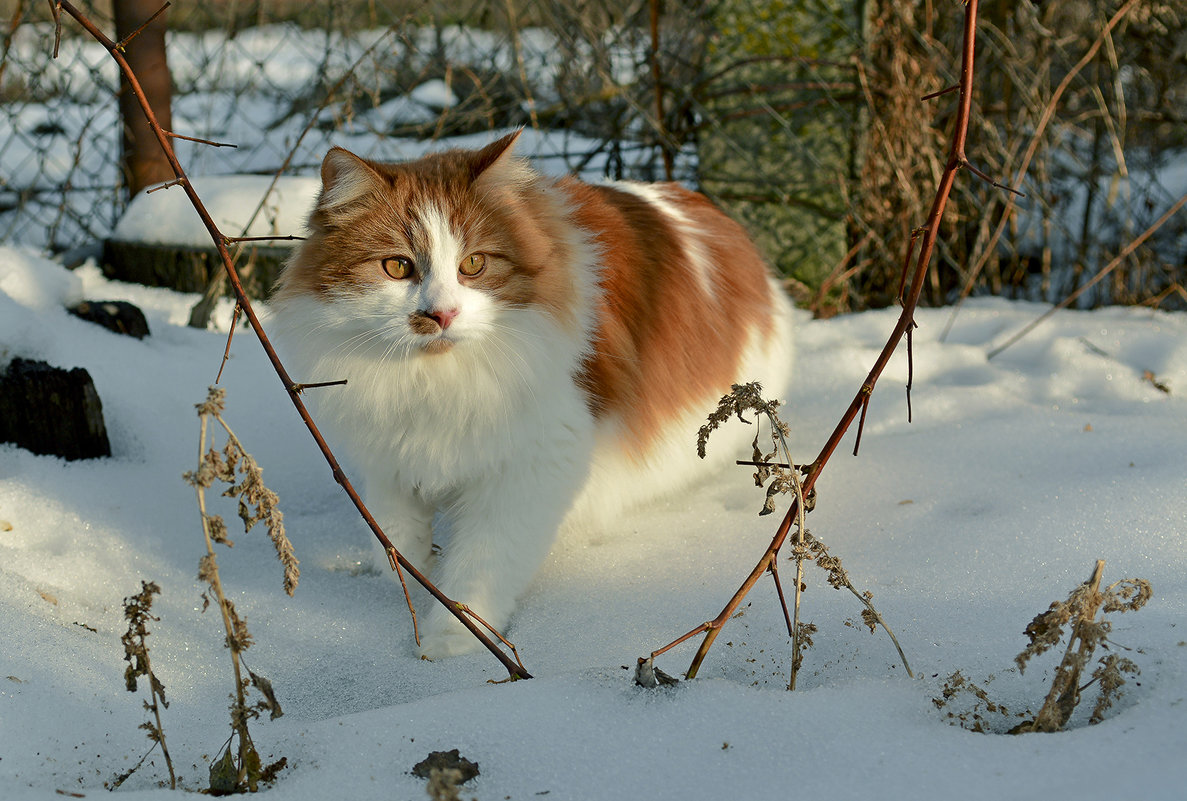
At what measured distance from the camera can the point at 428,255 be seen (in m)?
1.87

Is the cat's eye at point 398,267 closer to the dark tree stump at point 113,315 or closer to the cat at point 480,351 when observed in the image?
the cat at point 480,351

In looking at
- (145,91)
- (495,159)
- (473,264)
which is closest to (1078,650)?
(473,264)

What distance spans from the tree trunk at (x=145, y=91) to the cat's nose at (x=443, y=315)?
2.43 m

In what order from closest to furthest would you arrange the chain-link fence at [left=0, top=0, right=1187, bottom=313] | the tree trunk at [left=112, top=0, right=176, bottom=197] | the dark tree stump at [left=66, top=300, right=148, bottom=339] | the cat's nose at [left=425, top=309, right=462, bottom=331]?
the cat's nose at [left=425, top=309, right=462, bottom=331] < the dark tree stump at [left=66, top=300, right=148, bottom=339] < the tree trunk at [left=112, top=0, right=176, bottom=197] < the chain-link fence at [left=0, top=0, right=1187, bottom=313]

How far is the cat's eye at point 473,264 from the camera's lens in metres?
1.91

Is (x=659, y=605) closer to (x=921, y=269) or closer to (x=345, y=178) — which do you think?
(x=921, y=269)

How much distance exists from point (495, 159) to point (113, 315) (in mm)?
1729

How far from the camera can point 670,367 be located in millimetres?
2406

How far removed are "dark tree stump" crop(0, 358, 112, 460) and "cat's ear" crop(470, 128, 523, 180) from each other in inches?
48.7

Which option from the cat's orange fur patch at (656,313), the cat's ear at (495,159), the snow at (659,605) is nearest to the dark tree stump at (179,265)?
the snow at (659,605)

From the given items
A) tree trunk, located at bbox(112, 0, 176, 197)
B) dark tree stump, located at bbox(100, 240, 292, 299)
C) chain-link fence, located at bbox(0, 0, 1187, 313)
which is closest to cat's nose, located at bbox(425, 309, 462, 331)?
chain-link fence, located at bbox(0, 0, 1187, 313)

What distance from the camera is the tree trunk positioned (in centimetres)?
365

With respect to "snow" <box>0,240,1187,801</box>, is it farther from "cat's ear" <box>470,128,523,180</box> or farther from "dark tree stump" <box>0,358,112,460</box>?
"cat's ear" <box>470,128,523,180</box>

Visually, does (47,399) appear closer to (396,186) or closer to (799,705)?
(396,186)
